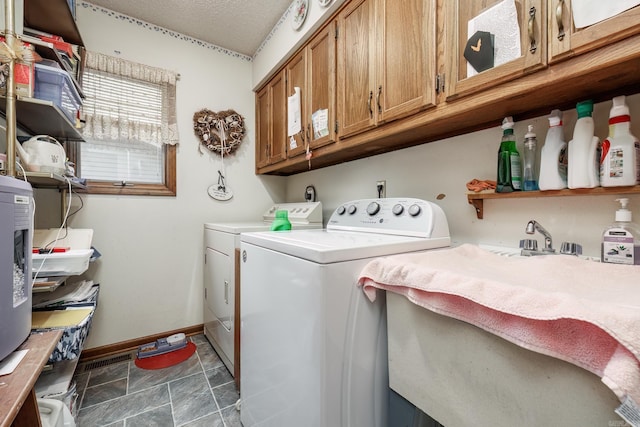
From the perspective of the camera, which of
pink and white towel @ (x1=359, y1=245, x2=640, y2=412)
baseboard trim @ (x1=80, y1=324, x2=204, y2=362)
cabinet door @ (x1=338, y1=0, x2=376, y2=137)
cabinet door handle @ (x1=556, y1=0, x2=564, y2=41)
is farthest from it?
baseboard trim @ (x1=80, y1=324, x2=204, y2=362)

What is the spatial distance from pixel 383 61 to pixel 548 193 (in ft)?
2.94

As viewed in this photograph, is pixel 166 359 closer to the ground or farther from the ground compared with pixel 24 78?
closer to the ground

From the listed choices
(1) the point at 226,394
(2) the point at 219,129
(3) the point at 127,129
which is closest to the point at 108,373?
(1) the point at 226,394

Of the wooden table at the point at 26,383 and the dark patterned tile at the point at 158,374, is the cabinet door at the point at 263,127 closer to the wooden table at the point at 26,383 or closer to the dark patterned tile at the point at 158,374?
the dark patterned tile at the point at 158,374

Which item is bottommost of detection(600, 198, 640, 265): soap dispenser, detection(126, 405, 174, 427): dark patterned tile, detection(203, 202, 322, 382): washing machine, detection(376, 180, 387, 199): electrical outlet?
detection(126, 405, 174, 427): dark patterned tile

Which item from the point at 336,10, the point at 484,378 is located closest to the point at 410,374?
the point at 484,378

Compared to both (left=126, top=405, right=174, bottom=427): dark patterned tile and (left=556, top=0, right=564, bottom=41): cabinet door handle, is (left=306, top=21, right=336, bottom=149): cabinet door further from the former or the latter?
(left=126, top=405, right=174, bottom=427): dark patterned tile

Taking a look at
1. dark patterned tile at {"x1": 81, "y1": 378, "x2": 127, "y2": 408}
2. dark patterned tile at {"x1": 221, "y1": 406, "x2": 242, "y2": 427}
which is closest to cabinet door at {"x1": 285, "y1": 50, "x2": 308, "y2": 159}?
dark patterned tile at {"x1": 221, "y1": 406, "x2": 242, "y2": 427}

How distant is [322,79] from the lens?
5.58 ft

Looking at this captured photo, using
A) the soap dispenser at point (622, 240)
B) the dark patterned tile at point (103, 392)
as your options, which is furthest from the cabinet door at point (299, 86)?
the dark patterned tile at point (103, 392)

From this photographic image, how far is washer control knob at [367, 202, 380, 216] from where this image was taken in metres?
1.42

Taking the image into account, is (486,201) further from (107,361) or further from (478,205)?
(107,361)

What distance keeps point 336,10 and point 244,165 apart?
1.54 m

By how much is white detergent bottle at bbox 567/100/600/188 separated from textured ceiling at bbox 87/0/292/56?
77.1 inches
